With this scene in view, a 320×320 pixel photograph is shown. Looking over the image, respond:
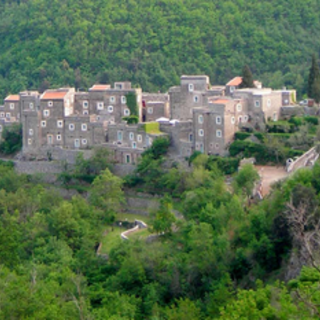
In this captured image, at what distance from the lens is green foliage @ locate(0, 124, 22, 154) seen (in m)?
55.8

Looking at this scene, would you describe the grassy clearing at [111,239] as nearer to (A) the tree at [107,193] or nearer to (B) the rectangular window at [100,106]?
(A) the tree at [107,193]

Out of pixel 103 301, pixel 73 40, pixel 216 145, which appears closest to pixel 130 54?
pixel 73 40

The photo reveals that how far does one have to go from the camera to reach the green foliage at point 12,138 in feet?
183

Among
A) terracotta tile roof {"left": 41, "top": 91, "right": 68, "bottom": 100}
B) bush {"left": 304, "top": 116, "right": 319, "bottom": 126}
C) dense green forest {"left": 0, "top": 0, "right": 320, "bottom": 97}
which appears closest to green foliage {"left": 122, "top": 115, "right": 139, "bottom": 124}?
terracotta tile roof {"left": 41, "top": 91, "right": 68, "bottom": 100}

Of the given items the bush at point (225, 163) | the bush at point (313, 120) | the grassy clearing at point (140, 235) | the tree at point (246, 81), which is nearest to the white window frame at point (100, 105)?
the tree at point (246, 81)

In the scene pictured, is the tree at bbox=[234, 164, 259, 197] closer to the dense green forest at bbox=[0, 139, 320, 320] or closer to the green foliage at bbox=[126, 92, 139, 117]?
the dense green forest at bbox=[0, 139, 320, 320]

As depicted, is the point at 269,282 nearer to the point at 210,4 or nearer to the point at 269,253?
the point at 269,253

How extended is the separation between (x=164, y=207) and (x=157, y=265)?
4.74 m

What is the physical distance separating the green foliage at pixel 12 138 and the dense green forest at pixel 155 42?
17237 mm

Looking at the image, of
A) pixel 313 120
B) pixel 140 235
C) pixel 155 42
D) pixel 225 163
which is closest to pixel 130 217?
pixel 140 235

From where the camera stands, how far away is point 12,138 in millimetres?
56094

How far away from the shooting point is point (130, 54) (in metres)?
80.5

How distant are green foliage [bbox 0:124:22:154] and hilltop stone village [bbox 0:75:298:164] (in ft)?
1.80

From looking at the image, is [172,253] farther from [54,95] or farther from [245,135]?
[54,95]
